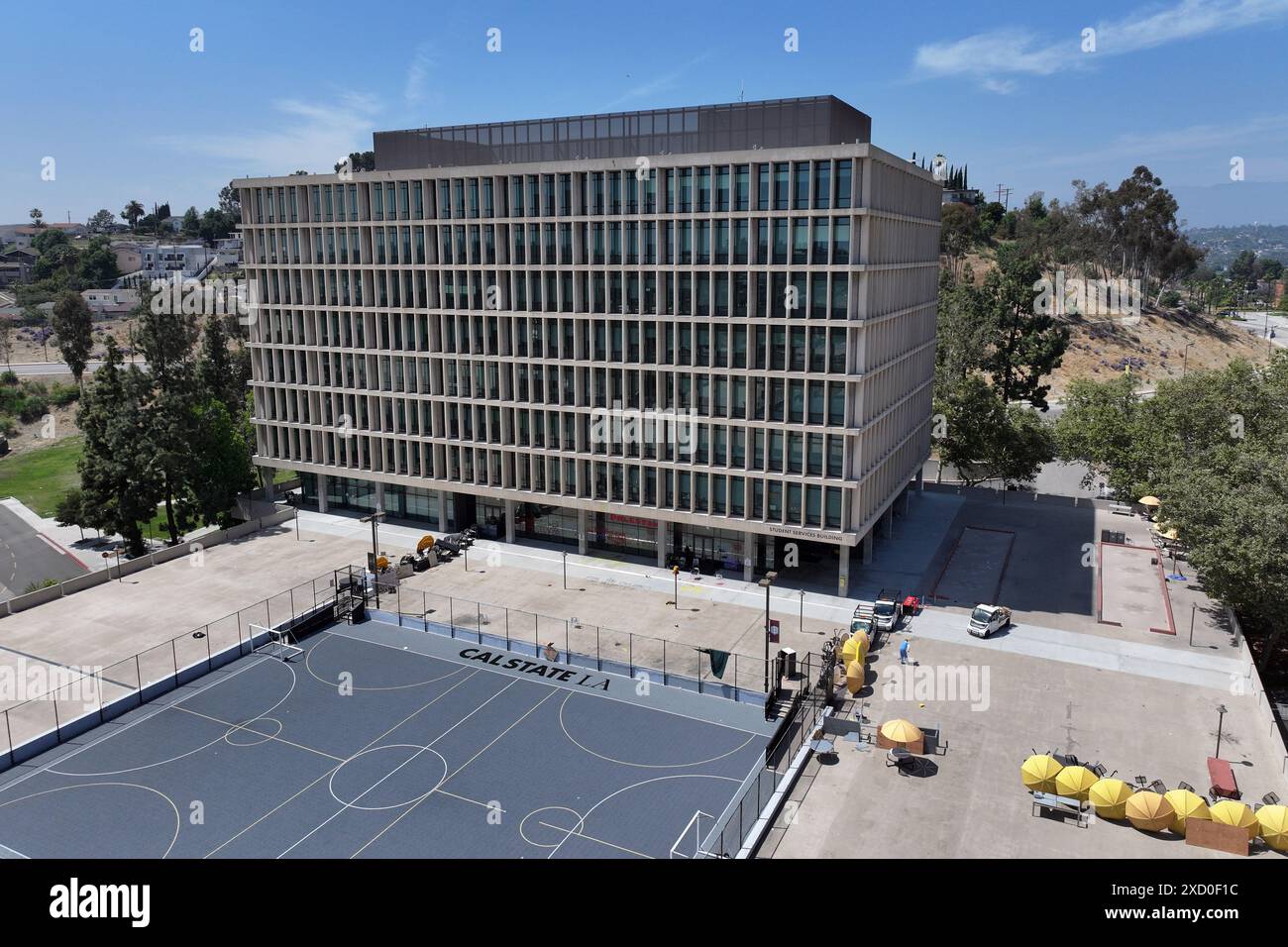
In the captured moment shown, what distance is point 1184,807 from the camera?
1291 inches

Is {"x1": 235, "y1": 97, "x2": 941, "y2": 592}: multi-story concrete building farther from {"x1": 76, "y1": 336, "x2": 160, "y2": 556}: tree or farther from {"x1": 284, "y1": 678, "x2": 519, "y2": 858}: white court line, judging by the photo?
{"x1": 284, "y1": 678, "x2": 519, "y2": 858}: white court line

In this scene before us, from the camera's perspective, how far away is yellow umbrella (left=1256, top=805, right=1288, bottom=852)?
31812 millimetres

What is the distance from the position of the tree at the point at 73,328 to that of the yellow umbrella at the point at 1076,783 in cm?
13064

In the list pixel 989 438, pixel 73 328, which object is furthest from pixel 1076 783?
pixel 73 328

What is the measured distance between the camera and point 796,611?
177 ft

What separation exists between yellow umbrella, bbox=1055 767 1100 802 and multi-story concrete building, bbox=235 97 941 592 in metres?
22.0

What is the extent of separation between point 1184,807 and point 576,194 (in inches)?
1831

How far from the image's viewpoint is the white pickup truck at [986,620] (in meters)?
50.4

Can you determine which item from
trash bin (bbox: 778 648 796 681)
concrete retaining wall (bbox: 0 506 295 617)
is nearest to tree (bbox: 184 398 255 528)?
concrete retaining wall (bbox: 0 506 295 617)

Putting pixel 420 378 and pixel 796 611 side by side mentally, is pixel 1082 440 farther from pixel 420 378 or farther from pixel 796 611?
pixel 420 378

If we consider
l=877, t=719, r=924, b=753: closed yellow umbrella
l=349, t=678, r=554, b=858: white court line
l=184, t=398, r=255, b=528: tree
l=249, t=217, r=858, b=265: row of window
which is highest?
l=249, t=217, r=858, b=265: row of window

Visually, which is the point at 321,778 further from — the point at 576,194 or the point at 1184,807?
the point at 576,194
